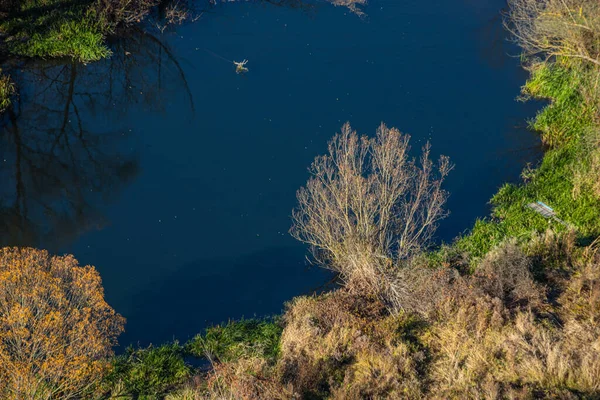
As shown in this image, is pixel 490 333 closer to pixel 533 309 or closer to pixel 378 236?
pixel 533 309

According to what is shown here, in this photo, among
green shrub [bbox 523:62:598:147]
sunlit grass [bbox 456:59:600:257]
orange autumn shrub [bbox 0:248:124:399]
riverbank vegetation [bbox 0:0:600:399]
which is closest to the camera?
orange autumn shrub [bbox 0:248:124:399]

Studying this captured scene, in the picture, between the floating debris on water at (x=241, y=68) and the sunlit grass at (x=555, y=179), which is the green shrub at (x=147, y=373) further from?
the floating debris on water at (x=241, y=68)

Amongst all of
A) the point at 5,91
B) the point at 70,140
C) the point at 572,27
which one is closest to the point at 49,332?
the point at 70,140

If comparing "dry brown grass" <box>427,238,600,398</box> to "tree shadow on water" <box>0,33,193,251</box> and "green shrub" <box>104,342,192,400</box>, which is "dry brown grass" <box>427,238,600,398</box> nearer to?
"green shrub" <box>104,342,192,400</box>

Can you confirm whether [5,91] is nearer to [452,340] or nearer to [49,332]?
[49,332]

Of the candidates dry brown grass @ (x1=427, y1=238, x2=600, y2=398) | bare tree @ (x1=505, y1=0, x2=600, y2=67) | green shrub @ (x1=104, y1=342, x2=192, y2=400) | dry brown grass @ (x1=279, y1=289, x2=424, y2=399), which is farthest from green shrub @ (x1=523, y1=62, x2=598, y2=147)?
green shrub @ (x1=104, y1=342, x2=192, y2=400)

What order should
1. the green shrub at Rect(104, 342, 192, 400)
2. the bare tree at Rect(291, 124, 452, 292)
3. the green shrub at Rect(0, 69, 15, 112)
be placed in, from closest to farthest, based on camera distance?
the green shrub at Rect(104, 342, 192, 400)
the bare tree at Rect(291, 124, 452, 292)
the green shrub at Rect(0, 69, 15, 112)

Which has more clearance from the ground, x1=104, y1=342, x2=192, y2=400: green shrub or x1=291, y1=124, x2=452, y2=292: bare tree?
x1=291, y1=124, x2=452, y2=292: bare tree
